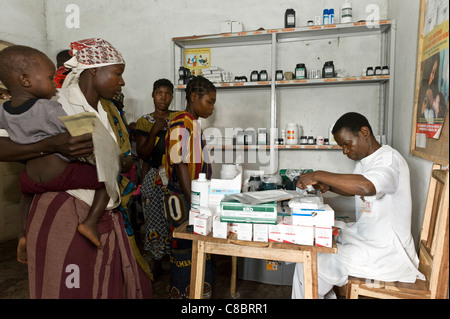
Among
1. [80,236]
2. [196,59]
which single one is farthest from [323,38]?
[80,236]

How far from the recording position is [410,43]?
85.0 inches

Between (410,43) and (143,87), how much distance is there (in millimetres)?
2923

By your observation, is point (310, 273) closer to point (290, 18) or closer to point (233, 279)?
point (233, 279)

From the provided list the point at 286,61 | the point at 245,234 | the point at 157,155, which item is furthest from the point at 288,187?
the point at 286,61

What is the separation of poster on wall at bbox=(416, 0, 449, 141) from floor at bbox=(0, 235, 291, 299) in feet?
5.28

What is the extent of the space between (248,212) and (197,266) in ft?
1.28

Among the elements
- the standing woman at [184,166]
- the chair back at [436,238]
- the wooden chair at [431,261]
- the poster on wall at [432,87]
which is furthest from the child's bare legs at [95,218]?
the poster on wall at [432,87]

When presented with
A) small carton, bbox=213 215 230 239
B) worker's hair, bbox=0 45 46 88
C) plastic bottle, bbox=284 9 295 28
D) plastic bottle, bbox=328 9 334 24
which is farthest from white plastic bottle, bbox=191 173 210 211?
plastic bottle, bbox=328 9 334 24

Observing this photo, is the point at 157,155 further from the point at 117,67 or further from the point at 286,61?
the point at 286,61

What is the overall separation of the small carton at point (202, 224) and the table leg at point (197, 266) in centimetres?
7

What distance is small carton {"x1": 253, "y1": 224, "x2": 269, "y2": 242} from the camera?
130cm

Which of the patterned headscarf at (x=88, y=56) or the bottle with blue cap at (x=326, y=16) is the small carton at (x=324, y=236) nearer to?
the patterned headscarf at (x=88, y=56)

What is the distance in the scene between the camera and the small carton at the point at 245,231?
1.31 metres

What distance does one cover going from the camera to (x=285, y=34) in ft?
10.2
